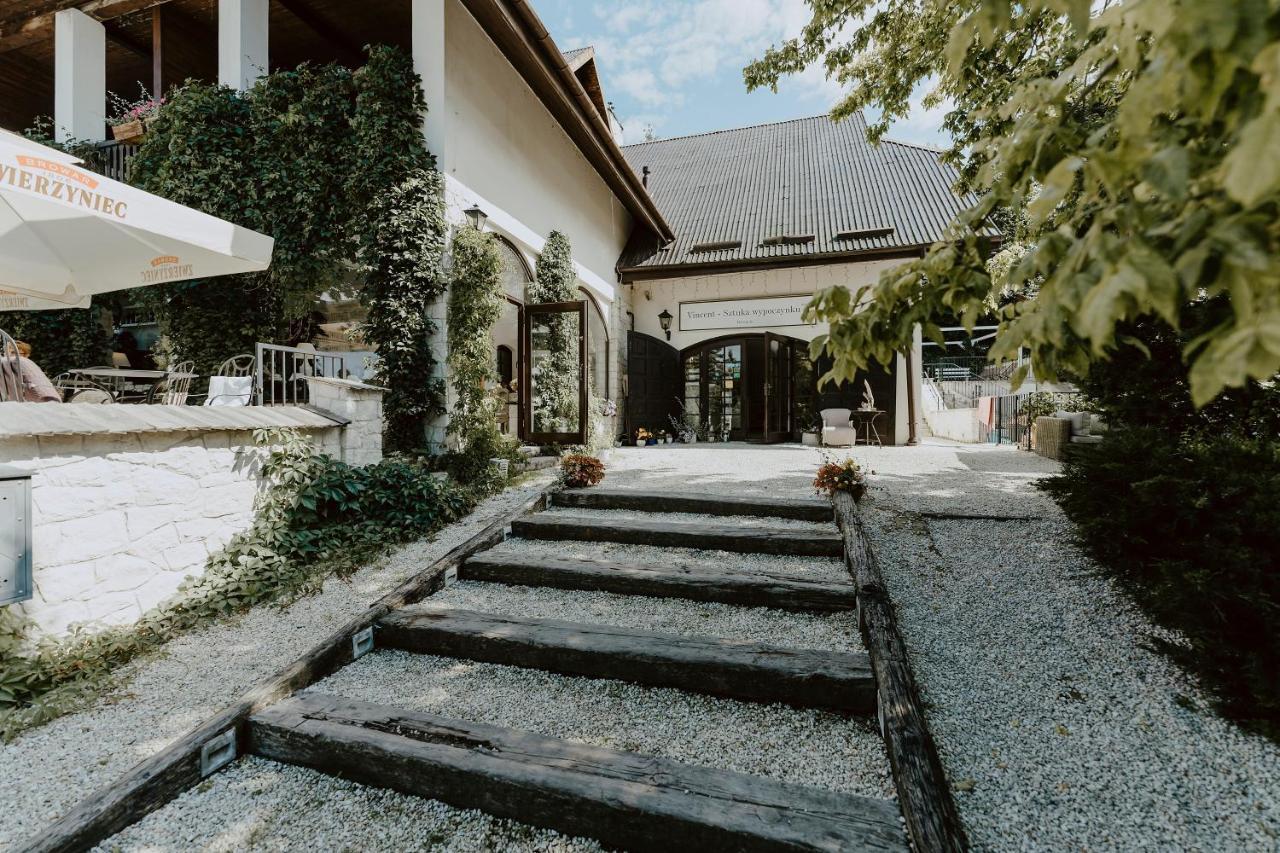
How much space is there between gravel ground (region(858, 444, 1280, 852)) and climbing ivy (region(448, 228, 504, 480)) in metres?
4.10

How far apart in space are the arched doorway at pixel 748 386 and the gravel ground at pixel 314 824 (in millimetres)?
9034

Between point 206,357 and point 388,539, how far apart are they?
4385 millimetres

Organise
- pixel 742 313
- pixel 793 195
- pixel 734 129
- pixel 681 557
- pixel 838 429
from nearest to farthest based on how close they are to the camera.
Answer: pixel 681 557, pixel 838 429, pixel 742 313, pixel 793 195, pixel 734 129

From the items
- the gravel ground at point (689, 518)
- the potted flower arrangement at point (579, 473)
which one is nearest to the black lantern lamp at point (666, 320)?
the potted flower arrangement at point (579, 473)

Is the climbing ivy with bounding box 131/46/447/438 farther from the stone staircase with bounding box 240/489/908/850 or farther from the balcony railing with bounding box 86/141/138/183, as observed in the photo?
the stone staircase with bounding box 240/489/908/850

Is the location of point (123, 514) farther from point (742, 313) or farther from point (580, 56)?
point (742, 313)

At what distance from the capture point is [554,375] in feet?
26.1

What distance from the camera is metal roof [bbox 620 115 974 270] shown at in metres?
10.3

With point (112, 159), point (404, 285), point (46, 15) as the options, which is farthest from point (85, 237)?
point (46, 15)

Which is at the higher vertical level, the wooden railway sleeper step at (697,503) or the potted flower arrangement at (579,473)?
the potted flower arrangement at (579,473)

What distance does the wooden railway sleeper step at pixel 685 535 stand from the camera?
139 inches

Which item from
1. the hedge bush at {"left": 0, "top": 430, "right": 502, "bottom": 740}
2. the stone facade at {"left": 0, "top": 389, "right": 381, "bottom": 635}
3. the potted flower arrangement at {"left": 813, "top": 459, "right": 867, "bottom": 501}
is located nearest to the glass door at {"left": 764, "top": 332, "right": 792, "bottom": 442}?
the potted flower arrangement at {"left": 813, "top": 459, "right": 867, "bottom": 501}

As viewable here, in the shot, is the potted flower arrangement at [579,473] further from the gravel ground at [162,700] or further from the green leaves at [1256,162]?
the green leaves at [1256,162]

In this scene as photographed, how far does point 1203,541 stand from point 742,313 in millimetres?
8839
